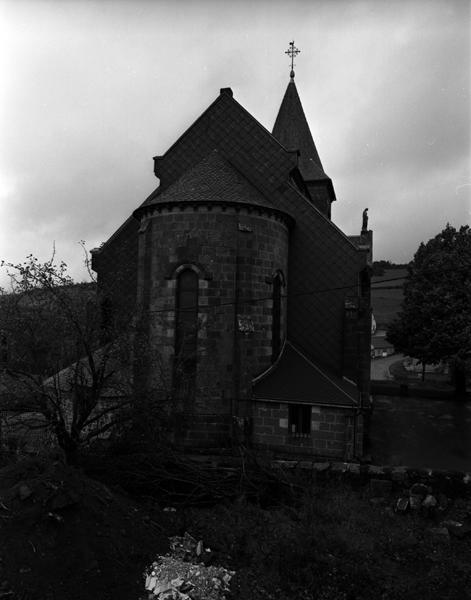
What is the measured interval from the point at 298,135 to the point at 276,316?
1725cm

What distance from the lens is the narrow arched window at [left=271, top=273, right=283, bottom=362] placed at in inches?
819

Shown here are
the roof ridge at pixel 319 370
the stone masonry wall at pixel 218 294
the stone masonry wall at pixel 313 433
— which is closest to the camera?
the stone masonry wall at pixel 313 433

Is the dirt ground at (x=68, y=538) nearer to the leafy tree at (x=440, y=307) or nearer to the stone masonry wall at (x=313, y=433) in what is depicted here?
the stone masonry wall at (x=313, y=433)

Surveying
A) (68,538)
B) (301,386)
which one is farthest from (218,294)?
(68,538)

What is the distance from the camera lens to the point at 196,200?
62.8 ft

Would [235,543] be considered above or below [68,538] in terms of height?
below

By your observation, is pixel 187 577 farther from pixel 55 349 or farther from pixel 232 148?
pixel 232 148

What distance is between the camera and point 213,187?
19938 millimetres

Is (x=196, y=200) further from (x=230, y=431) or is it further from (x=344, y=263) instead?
(x=230, y=431)

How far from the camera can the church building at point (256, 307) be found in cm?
1891

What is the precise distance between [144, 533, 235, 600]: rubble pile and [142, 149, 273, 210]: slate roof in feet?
42.4

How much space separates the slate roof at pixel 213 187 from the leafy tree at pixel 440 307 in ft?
59.5

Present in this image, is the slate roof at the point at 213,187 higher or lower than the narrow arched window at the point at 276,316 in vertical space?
higher

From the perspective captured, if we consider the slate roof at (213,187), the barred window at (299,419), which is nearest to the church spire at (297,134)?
the slate roof at (213,187)
